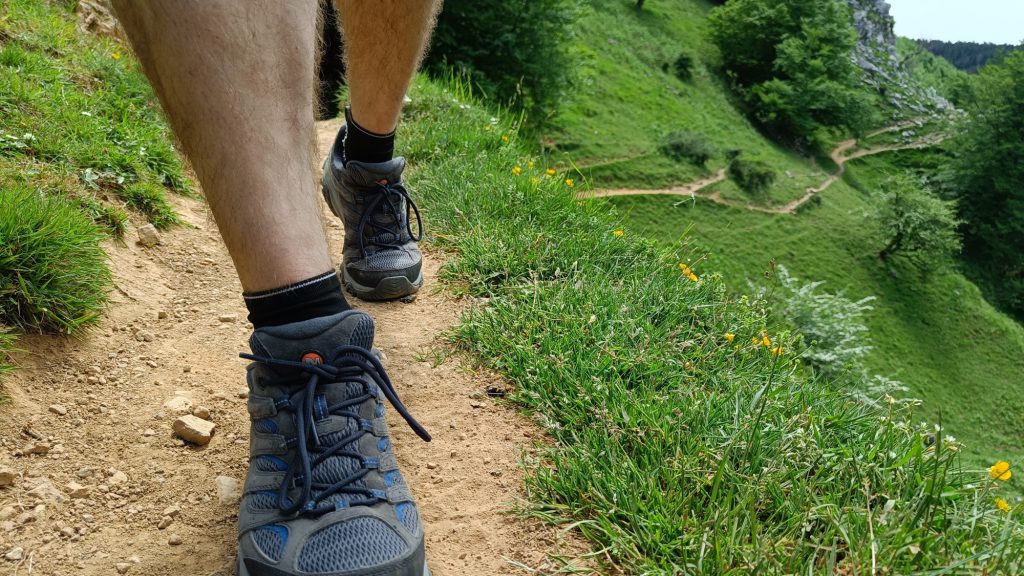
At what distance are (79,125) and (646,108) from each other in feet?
115

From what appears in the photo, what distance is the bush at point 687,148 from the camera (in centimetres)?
3195

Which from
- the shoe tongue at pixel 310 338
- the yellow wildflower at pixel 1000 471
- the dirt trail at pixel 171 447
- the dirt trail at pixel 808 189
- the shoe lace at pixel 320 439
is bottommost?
the dirt trail at pixel 808 189

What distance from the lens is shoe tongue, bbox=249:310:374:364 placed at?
136cm

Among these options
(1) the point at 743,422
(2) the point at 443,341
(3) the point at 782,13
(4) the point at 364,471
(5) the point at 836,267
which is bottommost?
(5) the point at 836,267

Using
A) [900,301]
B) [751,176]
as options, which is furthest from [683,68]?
[900,301]

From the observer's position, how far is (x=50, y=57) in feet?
11.9

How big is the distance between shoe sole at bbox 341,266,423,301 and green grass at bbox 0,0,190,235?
2.97 feet

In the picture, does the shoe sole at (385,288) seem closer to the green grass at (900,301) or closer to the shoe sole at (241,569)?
the shoe sole at (241,569)

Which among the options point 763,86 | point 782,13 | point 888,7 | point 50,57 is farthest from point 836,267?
point 888,7

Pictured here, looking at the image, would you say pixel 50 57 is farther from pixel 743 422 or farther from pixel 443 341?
pixel 743 422

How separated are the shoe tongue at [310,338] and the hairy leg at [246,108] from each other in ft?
0.31

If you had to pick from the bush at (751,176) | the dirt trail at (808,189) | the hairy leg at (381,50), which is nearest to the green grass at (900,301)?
the dirt trail at (808,189)

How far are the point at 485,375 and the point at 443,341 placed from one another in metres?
0.25

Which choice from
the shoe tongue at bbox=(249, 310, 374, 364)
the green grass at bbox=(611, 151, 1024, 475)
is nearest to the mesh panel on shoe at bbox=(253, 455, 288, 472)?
the shoe tongue at bbox=(249, 310, 374, 364)
